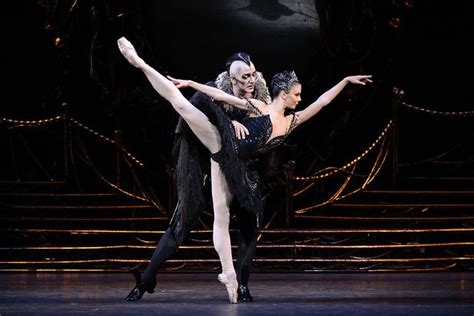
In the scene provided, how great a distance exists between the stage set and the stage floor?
31.1 inches

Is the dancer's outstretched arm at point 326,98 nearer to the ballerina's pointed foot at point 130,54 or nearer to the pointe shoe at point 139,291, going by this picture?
the ballerina's pointed foot at point 130,54

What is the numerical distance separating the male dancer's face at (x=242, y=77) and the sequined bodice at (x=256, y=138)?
0.14 meters

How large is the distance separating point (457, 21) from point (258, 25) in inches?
60.2

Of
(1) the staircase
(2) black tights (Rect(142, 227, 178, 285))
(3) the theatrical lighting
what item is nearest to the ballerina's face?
(2) black tights (Rect(142, 227, 178, 285))

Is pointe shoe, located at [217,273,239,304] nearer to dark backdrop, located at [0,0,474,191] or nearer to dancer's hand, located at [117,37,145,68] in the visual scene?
dancer's hand, located at [117,37,145,68]

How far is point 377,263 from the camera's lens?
733 cm

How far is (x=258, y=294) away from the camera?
18.7ft

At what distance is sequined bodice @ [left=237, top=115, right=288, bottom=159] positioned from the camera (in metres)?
5.39

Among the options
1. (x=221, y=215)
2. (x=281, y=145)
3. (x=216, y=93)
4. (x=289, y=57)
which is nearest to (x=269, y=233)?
(x=281, y=145)

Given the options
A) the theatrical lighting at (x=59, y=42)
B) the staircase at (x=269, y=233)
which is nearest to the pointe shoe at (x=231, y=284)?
the staircase at (x=269, y=233)

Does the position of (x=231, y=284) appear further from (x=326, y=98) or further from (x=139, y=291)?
(x=326, y=98)

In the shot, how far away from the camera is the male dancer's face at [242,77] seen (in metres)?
5.43

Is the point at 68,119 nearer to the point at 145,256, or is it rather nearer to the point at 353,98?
the point at 145,256

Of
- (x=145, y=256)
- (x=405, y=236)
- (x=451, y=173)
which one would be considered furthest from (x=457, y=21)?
(x=145, y=256)
